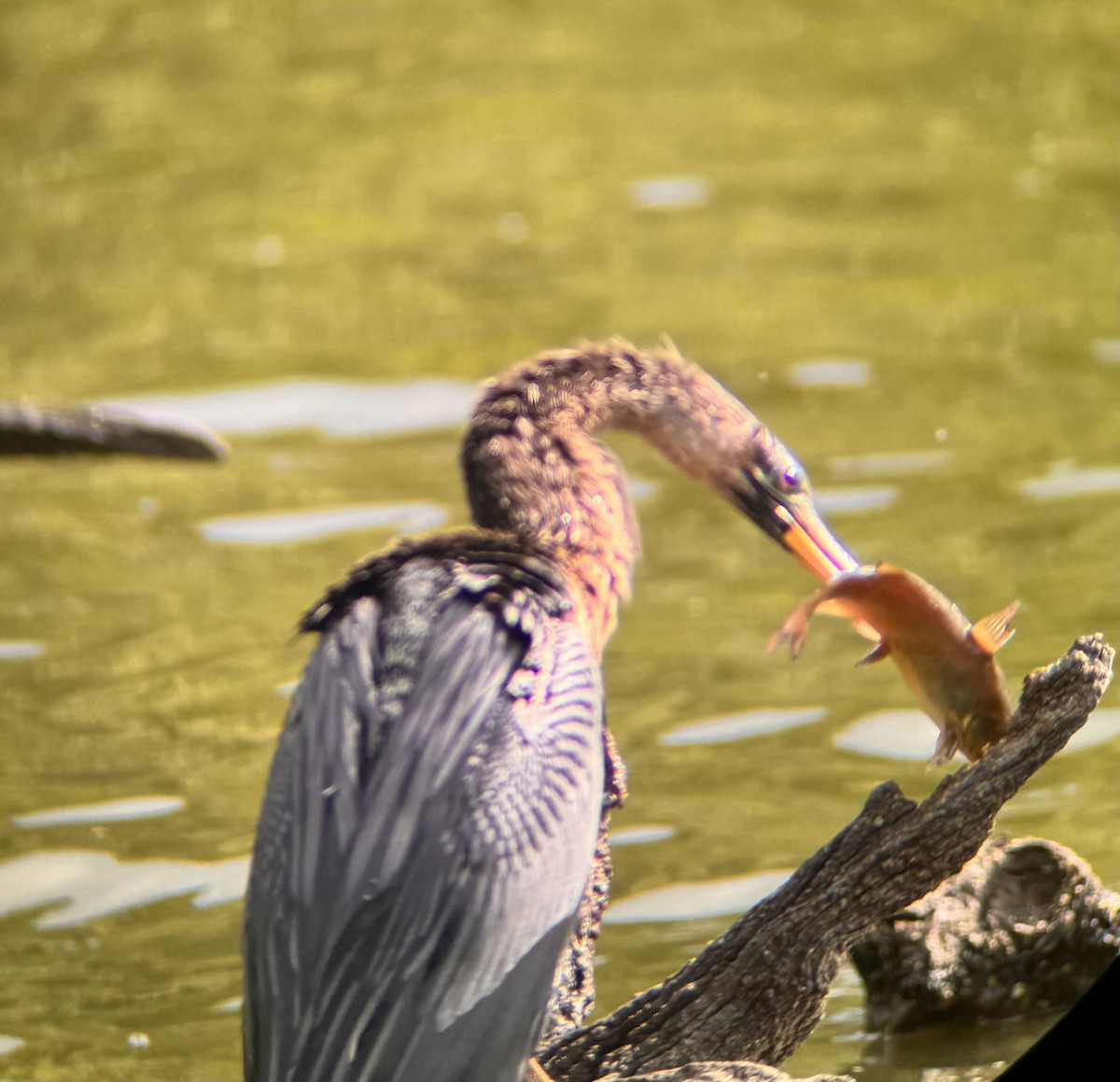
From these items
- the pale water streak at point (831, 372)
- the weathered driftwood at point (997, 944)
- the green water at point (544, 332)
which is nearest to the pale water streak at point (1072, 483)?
the green water at point (544, 332)

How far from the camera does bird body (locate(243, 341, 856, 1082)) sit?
419 cm

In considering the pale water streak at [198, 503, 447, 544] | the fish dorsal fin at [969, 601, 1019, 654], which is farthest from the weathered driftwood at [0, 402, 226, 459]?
the pale water streak at [198, 503, 447, 544]

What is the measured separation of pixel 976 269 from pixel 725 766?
18.9 ft

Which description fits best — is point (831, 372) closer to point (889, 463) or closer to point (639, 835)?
point (889, 463)

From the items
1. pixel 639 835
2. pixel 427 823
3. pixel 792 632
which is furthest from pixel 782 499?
pixel 639 835

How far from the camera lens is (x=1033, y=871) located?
5961 millimetres

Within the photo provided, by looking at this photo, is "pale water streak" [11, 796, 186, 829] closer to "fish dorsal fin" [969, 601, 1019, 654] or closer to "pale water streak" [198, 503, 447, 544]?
"pale water streak" [198, 503, 447, 544]

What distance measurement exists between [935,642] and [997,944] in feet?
4.06

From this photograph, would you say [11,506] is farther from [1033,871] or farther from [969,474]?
[1033,871]

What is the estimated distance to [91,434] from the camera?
4516mm

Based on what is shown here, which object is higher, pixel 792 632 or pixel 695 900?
pixel 792 632

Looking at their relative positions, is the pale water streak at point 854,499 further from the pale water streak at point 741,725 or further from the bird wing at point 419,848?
the bird wing at point 419,848

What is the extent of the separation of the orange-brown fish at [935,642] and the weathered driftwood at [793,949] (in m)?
0.12

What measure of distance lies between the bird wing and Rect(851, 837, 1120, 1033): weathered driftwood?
1.67 metres
